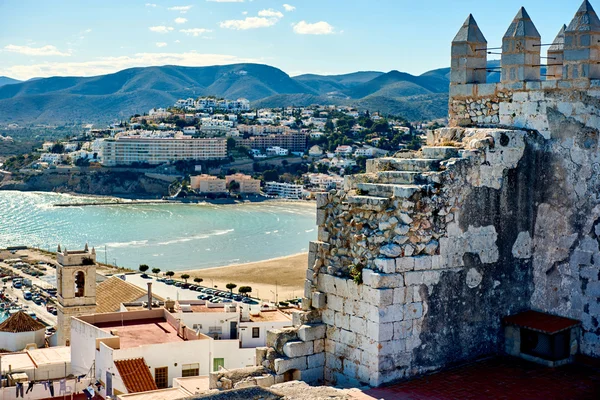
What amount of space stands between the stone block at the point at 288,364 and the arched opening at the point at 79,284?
18.5 metres

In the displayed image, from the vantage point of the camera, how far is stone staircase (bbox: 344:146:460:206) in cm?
637

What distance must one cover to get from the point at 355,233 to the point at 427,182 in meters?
0.71

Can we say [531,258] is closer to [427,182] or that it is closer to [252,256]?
[427,182]

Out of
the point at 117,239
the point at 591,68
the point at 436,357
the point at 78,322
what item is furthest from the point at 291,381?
the point at 117,239

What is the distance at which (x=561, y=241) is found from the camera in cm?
725

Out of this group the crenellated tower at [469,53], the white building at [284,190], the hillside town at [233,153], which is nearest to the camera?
the crenellated tower at [469,53]

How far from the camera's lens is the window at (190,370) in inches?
605

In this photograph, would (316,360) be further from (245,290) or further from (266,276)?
(266,276)

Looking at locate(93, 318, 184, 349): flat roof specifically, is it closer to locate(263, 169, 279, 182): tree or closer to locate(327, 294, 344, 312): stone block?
locate(327, 294, 344, 312): stone block

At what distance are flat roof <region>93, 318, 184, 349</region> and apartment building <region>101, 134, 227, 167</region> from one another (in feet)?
382

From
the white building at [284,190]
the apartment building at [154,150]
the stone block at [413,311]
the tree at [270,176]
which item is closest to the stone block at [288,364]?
the stone block at [413,311]

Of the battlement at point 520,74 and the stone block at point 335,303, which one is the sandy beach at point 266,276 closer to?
the battlement at point 520,74

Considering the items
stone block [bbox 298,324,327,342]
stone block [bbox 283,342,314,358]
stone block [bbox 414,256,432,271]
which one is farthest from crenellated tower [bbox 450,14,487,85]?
stone block [bbox 283,342,314,358]

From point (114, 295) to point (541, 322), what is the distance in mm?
22499
